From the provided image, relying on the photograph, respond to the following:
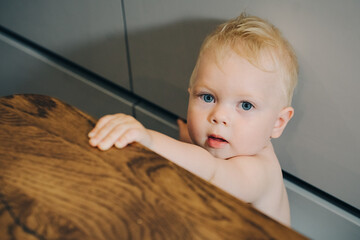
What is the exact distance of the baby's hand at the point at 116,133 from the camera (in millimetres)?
375

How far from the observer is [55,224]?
0.29 meters

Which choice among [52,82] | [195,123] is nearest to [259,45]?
[195,123]

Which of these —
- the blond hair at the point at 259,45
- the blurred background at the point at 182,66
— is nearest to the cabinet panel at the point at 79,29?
the blurred background at the point at 182,66

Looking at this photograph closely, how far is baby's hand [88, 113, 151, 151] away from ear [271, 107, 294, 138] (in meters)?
0.25

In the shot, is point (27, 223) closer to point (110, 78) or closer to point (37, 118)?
point (37, 118)

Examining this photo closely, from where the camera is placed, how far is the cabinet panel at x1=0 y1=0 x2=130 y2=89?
0.77 metres

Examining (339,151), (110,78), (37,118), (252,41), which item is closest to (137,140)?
(37,118)

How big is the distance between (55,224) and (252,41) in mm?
382

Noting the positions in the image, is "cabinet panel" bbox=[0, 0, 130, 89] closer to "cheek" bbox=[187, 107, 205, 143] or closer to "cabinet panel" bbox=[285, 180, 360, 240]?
"cheek" bbox=[187, 107, 205, 143]

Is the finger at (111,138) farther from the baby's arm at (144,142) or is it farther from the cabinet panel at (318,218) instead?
the cabinet panel at (318,218)

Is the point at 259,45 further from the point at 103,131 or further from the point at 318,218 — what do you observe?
the point at 318,218

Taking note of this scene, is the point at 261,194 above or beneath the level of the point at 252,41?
beneath

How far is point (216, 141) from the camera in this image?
21.9 inches

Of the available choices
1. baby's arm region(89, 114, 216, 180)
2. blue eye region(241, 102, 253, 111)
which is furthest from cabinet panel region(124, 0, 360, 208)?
baby's arm region(89, 114, 216, 180)
